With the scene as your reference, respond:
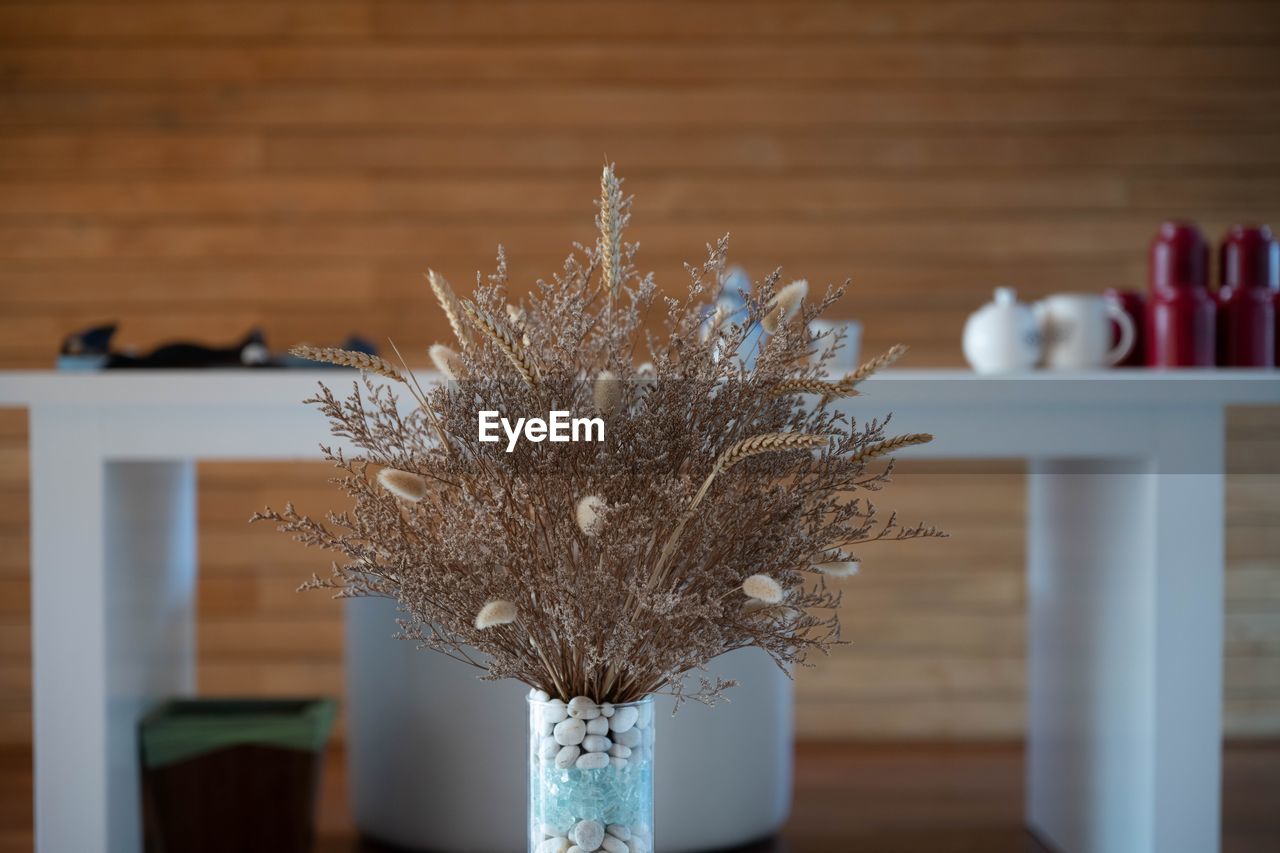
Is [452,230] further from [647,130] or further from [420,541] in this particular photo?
[420,541]

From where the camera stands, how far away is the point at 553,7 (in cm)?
297

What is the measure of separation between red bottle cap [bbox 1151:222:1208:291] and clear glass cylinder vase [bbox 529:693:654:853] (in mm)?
1290

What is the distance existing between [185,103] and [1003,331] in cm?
211

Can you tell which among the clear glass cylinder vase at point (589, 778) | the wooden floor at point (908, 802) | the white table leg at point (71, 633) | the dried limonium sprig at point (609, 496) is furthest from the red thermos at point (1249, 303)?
the white table leg at point (71, 633)

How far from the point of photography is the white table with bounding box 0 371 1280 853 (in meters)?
1.55

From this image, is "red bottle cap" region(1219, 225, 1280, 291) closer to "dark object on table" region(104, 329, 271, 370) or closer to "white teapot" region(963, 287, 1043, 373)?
"white teapot" region(963, 287, 1043, 373)

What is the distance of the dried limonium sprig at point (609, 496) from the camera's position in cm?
87

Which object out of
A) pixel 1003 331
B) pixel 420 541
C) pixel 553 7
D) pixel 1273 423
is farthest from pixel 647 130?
pixel 420 541

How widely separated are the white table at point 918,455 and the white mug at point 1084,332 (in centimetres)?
18

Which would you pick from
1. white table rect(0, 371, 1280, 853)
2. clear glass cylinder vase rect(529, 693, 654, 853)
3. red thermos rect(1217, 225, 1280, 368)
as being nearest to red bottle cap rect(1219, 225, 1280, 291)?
red thermos rect(1217, 225, 1280, 368)

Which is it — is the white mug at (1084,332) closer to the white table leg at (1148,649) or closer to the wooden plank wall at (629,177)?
the white table leg at (1148,649)

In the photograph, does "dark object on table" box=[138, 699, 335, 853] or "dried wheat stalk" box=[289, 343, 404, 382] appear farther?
"dark object on table" box=[138, 699, 335, 853]

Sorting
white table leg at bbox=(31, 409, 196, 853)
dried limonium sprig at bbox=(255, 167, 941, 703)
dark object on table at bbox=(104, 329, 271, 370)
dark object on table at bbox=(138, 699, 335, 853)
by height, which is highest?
dark object on table at bbox=(104, 329, 271, 370)

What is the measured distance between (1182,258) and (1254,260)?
0.10 meters
